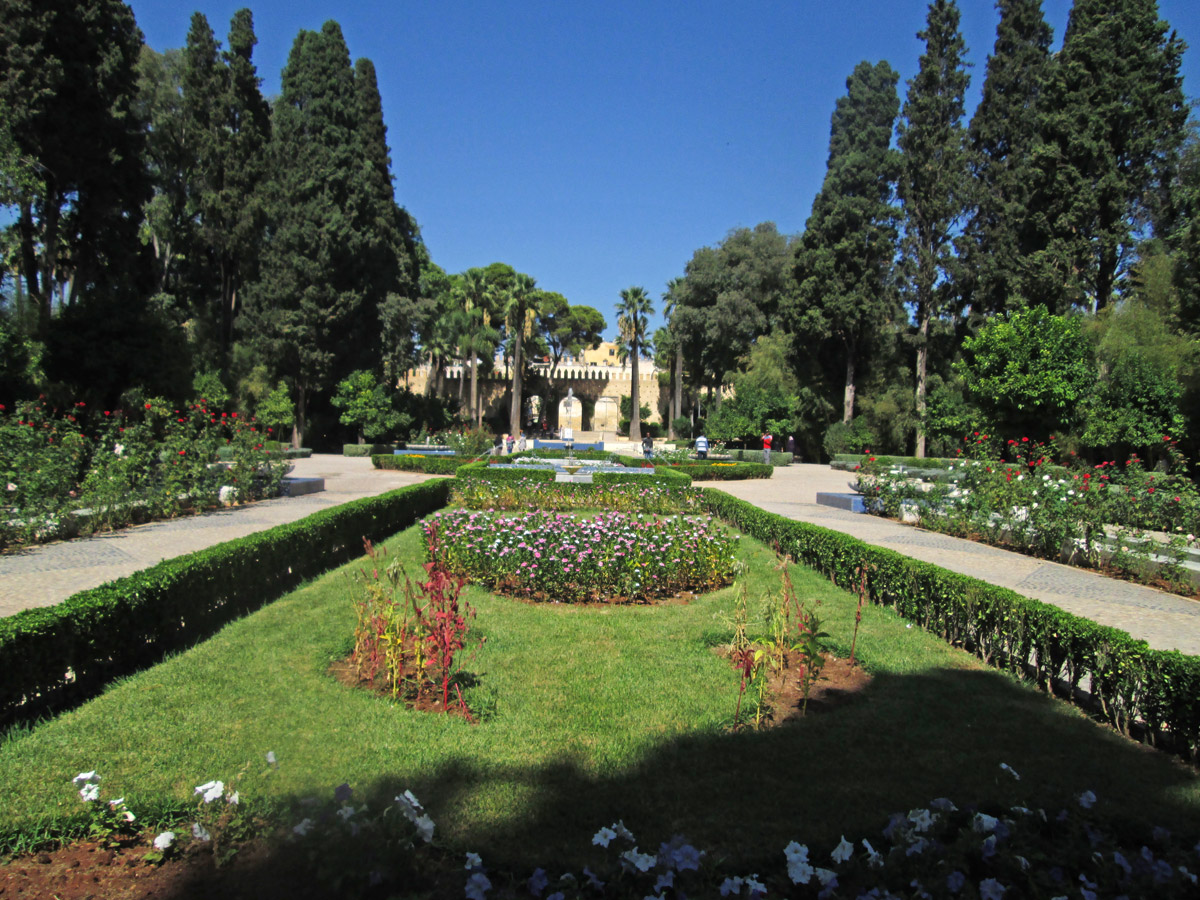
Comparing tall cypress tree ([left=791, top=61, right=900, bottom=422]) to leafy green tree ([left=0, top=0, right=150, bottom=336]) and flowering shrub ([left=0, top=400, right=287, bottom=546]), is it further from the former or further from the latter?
leafy green tree ([left=0, top=0, right=150, bottom=336])

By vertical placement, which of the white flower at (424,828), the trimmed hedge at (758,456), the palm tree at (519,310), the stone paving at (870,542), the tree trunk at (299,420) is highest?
the palm tree at (519,310)

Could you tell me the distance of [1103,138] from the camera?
750 inches

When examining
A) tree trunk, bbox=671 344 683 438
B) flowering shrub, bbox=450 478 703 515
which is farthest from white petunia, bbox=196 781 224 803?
tree trunk, bbox=671 344 683 438

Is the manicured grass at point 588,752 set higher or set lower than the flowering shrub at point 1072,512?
lower

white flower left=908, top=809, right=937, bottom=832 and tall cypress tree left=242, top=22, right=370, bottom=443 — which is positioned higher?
tall cypress tree left=242, top=22, right=370, bottom=443

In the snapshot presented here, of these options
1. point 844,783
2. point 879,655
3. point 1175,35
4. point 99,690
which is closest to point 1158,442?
point 1175,35

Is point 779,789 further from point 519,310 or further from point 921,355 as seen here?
point 519,310

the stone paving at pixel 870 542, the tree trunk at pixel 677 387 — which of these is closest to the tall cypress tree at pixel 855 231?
the tree trunk at pixel 677 387

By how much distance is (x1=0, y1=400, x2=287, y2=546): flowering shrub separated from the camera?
791 centimetres

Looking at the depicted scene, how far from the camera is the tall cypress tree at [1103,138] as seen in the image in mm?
18859

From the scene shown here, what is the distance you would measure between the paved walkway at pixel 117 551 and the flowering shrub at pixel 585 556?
119 inches

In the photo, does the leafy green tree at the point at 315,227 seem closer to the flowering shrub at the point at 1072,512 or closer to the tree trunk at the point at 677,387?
the tree trunk at the point at 677,387

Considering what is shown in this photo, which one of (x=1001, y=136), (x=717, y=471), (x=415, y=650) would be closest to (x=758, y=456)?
(x=717, y=471)

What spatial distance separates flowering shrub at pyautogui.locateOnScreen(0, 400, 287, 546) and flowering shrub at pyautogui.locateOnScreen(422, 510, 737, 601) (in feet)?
15.7
